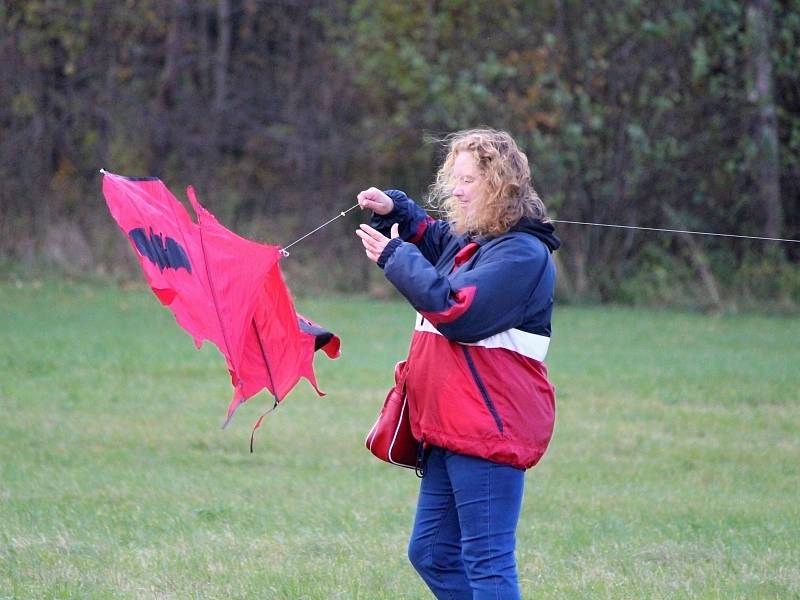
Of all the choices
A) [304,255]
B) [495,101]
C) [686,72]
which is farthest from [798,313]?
[304,255]

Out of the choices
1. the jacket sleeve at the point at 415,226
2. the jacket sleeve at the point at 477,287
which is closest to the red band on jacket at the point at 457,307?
the jacket sleeve at the point at 477,287

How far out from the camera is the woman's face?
3.82m

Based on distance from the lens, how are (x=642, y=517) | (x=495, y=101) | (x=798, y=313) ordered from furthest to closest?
(x=495, y=101), (x=798, y=313), (x=642, y=517)

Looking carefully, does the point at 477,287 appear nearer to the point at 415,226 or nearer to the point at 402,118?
the point at 415,226

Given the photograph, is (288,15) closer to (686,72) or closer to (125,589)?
(686,72)

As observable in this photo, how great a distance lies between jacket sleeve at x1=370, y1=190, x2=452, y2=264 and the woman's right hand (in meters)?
0.02

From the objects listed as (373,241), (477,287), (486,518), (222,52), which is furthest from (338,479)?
(222,52)

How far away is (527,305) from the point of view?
3.79m

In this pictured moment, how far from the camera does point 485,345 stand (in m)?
3.77

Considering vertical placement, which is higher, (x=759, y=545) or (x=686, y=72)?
(x=686, y=72)

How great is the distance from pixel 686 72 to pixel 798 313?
3.90 meters

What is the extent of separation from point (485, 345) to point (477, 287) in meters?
0.21

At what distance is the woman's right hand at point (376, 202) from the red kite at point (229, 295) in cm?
56

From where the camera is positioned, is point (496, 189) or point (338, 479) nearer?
point (496, 189)
